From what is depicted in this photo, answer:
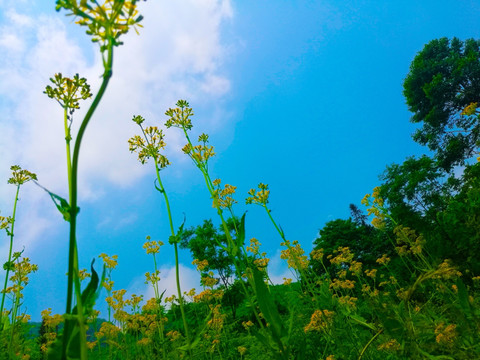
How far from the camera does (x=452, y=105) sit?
24875 mm

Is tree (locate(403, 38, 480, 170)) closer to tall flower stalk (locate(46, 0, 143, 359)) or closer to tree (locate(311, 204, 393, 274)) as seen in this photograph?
tree (locate(311, 204, 393, 274))

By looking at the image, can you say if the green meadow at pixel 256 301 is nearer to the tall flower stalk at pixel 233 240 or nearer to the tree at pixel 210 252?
A: the tall flower stalk at pixel 233 240

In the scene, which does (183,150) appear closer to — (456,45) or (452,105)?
(452,105)

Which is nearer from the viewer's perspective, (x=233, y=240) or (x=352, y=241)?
(x=233, y=240)

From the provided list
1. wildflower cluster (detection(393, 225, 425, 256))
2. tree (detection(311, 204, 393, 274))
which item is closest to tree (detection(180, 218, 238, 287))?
tree (detection(311, 204, 393, 274))

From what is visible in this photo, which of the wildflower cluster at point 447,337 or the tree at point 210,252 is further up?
the tree at point 210,252

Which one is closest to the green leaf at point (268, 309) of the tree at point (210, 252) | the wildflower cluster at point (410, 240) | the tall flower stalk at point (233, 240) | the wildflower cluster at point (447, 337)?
the tall flower stalk at point (233, 240)

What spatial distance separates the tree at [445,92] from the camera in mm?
23406

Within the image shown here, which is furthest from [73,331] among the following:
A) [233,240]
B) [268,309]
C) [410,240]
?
[410,240]

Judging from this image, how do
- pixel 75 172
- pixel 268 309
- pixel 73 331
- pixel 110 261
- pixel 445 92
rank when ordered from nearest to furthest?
pixel 75 172 → pixel 73 331 → pixel 268 309 → pixel 110 261 → pixel 445 92

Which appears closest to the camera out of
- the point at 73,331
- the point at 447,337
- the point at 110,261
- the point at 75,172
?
the point at 75,172

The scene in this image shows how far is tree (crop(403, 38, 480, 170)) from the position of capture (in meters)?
23.4

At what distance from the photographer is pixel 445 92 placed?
24656mm

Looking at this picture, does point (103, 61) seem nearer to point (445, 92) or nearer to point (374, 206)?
point (374, 206)
